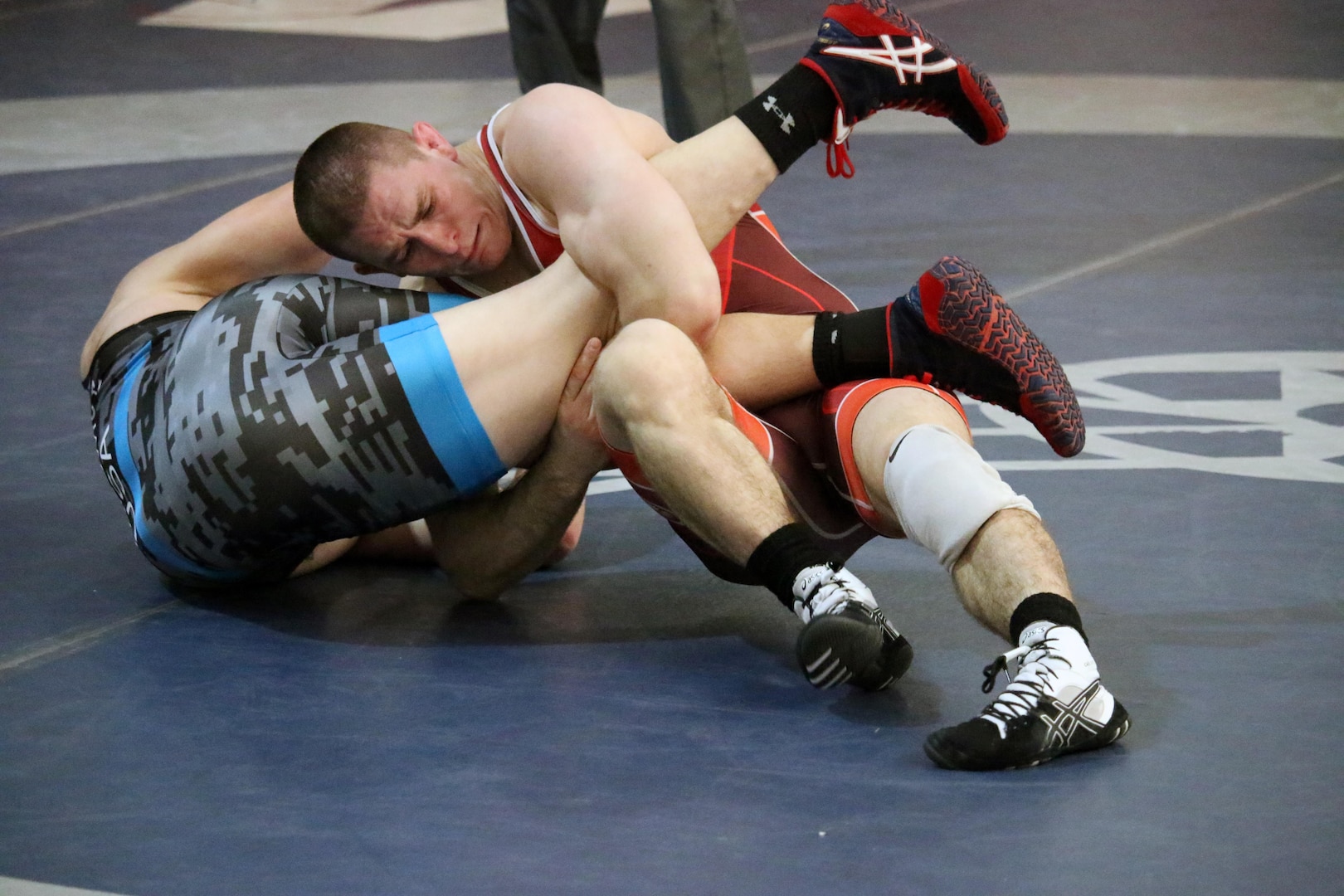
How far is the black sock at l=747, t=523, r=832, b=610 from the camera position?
2.04 meters

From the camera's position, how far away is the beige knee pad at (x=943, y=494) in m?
1.99

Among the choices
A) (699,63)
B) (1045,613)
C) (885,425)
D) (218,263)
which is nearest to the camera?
(1045,613)

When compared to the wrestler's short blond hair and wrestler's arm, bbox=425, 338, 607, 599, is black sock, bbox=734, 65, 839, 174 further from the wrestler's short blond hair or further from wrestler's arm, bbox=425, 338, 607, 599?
the wrestler's short blond hair

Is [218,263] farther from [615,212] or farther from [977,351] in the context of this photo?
[977,351]

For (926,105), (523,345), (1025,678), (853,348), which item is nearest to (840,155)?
(926,105)

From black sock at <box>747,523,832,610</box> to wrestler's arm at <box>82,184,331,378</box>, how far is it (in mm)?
944

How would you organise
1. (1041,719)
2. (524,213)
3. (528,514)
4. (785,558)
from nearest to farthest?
(1041,719), (785,558), (528,514), (524,213)

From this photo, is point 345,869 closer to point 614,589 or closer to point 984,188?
point 614,589

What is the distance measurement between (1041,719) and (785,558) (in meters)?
0.38

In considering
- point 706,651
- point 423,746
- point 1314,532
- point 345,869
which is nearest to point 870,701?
point 706,651

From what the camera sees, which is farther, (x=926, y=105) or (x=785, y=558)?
(x=926, y=105)

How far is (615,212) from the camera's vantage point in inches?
85.9

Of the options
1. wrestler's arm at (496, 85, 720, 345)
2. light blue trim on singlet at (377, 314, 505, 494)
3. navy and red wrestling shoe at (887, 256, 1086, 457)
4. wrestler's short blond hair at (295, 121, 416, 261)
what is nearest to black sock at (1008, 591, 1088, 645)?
navy and red wrestling shoe at (887, 256, 1086, 457)

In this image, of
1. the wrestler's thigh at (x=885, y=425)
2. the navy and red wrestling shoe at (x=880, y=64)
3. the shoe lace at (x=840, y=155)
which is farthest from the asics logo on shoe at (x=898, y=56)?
the wrestler's thigh at (x=885, y=425)
